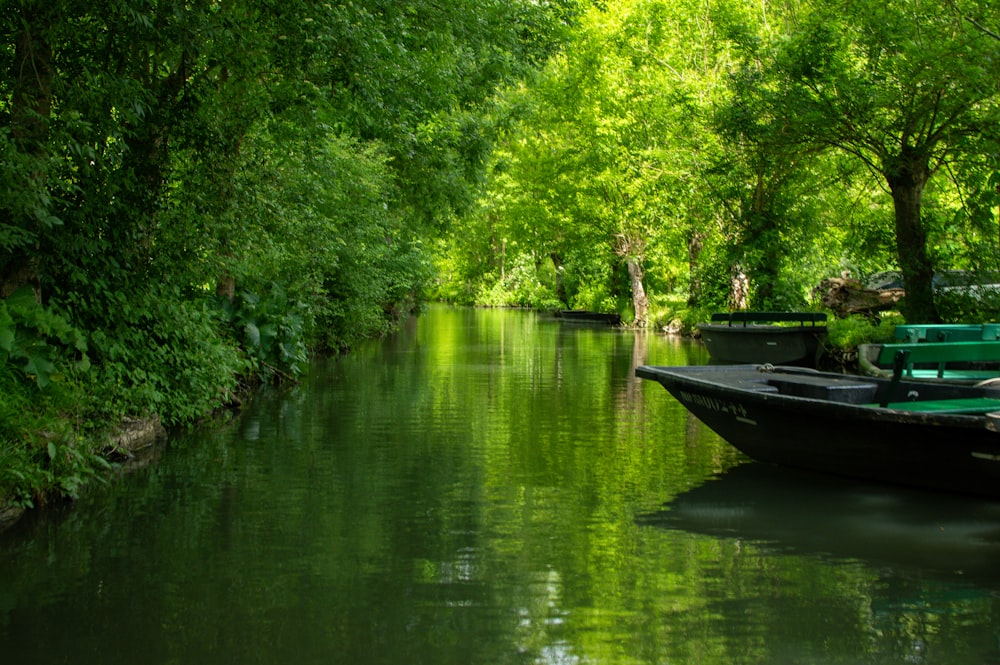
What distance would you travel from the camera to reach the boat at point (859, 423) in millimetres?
8281

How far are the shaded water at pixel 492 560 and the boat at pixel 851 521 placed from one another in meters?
0.03

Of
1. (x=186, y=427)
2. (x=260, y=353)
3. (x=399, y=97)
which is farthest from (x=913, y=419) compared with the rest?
(x=260, y=353)

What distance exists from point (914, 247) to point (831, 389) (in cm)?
1052

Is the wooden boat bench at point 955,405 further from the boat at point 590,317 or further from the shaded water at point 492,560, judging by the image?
the boat at point 590,317

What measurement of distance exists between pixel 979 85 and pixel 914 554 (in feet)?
37.7

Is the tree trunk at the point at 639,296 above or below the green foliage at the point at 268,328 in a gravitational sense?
above

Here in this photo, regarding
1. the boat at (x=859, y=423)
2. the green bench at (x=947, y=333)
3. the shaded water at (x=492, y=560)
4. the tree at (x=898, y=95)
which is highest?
the tree at (x=898, y=95)

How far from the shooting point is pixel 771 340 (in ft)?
69.9


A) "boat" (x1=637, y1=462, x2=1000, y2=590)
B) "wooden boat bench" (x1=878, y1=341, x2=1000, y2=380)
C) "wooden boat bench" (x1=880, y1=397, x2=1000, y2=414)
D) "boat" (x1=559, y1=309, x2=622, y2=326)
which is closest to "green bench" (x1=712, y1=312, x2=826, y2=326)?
"wooden boat bench" (x1=878, y1=341, x2=1000, y2=380)

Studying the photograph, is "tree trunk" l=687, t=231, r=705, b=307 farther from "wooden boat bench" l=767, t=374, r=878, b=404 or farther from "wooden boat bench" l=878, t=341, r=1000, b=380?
"wooden boat bench" l=878, t=341, r=1000, b=380

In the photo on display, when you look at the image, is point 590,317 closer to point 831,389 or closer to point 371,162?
point 371,162

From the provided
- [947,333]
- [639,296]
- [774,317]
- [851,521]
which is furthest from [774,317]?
[639,296]

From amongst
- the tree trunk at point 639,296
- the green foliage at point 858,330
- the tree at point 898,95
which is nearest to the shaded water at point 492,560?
the tree at point 898,95

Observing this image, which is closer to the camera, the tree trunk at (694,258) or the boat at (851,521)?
the boat at (851,521)
